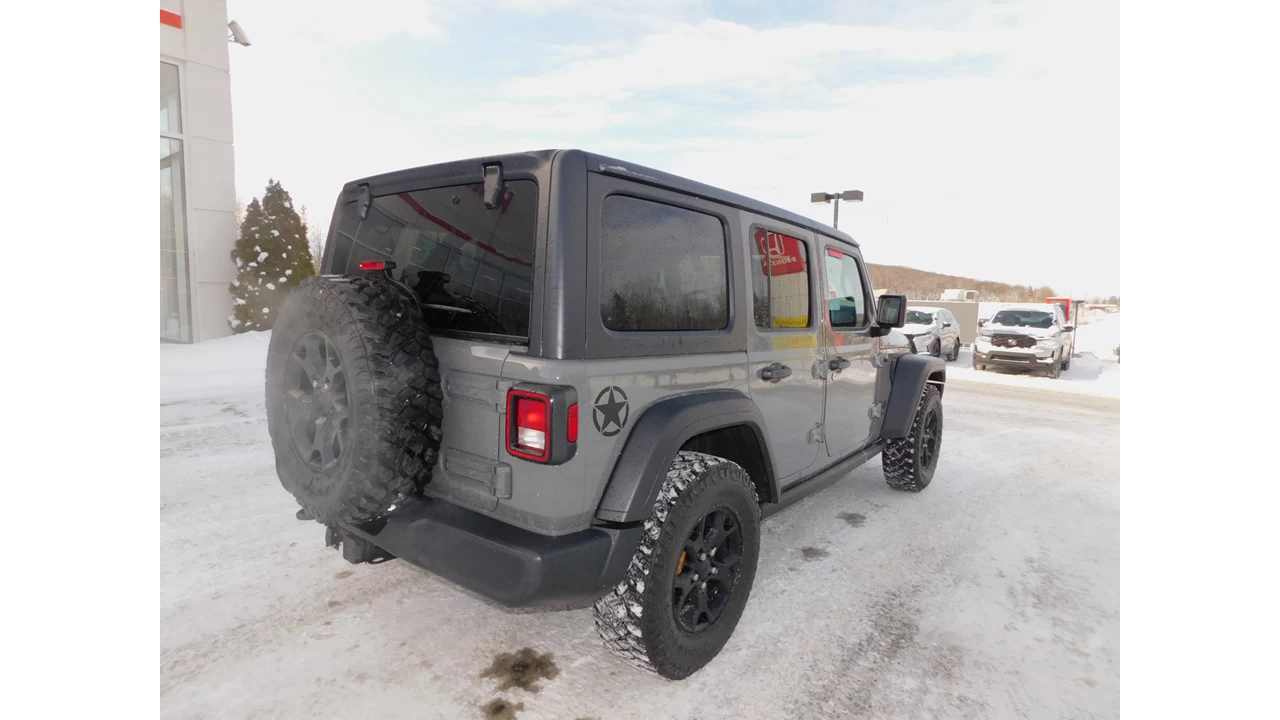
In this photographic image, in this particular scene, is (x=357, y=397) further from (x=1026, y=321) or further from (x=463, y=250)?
(x=1026, y=321)

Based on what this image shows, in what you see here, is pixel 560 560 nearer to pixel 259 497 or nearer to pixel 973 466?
pixel 259 497

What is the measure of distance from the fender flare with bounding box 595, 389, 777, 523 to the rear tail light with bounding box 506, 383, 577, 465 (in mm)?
263

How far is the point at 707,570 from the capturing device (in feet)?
8.99

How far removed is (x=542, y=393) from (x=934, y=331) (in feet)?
53.0

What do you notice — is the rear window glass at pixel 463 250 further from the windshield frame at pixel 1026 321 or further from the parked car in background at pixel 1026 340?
the windshield frame at pixel 1026 321

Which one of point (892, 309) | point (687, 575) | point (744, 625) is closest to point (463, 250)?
point (687, 575)

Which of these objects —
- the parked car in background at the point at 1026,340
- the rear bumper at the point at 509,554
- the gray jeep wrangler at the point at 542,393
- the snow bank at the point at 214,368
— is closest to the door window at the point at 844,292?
the gray jeep wrangler at the point at 542,393

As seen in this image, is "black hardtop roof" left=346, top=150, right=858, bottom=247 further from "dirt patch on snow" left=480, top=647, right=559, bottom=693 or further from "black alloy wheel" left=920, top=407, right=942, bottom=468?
"black alloy wheel" left=920, top=407, right=942, bottom=468

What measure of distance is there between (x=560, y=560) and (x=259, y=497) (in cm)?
326

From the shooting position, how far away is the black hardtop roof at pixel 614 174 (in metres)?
2.37

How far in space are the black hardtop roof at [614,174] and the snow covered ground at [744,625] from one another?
1.68 meters

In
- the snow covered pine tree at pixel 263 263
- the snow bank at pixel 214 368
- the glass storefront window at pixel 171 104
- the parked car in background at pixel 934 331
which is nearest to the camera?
the snow bank at pixel 214 368

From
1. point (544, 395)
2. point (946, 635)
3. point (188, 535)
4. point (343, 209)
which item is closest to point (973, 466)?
point (946, 635)

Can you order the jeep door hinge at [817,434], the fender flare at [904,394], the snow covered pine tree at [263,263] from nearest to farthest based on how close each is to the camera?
1. the jeep door hinge at [817,434]
2. the fender flare at [904,394]
3. the snow covered pine tree at [263,263]
